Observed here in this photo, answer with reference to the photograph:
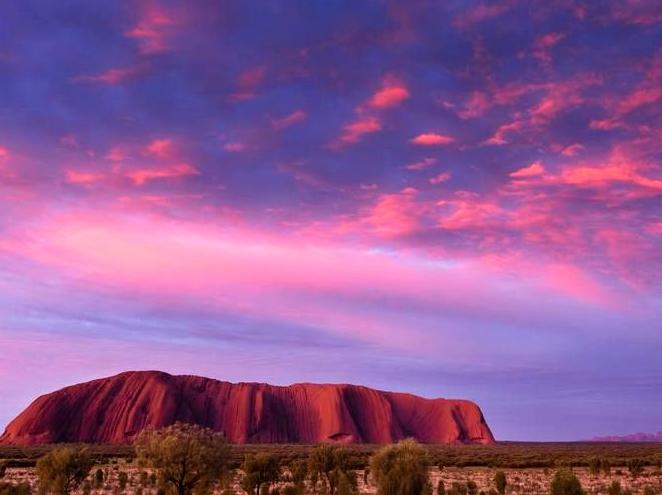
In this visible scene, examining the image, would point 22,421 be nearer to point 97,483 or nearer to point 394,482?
point 97,483

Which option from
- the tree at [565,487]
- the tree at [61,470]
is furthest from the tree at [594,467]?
the tree at [61,470]

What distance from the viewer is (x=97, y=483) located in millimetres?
40500

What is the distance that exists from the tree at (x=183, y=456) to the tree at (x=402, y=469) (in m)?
6.62

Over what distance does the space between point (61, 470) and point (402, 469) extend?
55.8 ft

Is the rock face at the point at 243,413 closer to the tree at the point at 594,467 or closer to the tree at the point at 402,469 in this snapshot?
the tree at the point at 594,467

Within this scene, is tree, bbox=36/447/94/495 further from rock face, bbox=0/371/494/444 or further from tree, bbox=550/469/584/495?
rock face, bbox=0/371/494/444

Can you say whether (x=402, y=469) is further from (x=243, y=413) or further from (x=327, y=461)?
(x=243, y=413)

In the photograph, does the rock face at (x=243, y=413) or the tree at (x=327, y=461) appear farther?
the rock face at (x=243, y=413)

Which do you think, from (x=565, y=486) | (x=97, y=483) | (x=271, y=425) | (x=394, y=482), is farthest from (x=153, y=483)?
(x=271, y=425)

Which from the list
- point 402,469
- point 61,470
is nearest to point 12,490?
point 61,470

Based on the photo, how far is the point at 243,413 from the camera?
159 meters

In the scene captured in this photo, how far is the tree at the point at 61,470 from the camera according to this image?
31844mm

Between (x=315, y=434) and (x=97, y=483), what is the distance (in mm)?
123394

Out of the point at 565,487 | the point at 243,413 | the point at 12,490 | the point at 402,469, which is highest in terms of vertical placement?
the point at 243,413
